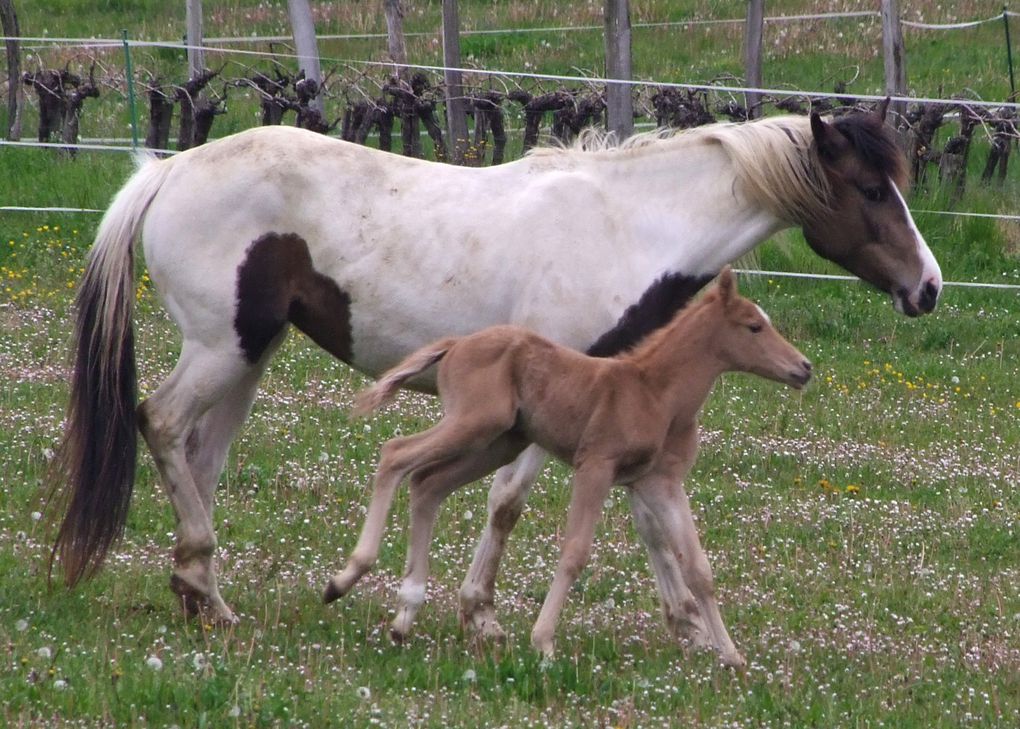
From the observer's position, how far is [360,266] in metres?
6.03

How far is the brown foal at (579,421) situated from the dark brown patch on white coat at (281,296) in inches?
24.3

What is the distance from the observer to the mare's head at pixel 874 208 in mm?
6348

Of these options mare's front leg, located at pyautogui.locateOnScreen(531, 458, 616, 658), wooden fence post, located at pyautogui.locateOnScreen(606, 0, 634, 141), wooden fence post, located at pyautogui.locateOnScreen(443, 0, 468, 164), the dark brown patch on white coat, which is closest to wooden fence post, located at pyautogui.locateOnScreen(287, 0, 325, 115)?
wooden fence post, located at pyautogui.locateOnScreen(443, 0, 468, 164)

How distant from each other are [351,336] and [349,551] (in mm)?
1153

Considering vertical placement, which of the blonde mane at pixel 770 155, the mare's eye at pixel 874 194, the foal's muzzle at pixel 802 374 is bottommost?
the foal's muzzle at pixel 802 374

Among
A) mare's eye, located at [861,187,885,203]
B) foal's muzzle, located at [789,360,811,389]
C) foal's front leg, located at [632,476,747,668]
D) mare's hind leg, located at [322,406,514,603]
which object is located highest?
mare's eye, located at [861,187,885,203]

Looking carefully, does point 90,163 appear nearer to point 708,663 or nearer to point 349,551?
point 349,551

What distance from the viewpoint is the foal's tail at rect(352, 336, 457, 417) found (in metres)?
5.46

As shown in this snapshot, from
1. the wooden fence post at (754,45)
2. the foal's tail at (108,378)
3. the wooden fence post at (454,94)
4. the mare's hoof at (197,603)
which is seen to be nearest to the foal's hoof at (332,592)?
the mare's hoof at (197,603)

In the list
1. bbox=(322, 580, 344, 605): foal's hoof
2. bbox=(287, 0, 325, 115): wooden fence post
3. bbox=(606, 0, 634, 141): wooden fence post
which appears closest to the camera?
bbox=(322, 580, 344, 605): foal's hoof

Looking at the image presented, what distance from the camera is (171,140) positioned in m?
17.0

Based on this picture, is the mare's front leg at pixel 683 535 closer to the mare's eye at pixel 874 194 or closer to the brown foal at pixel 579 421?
the brown foal at pixel 579 421

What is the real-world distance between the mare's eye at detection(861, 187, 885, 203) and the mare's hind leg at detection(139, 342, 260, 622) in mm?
2619

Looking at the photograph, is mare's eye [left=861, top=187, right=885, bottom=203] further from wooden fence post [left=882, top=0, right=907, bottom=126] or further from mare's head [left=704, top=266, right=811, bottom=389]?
wooden fence post [left=882, top=0, right=907, bottom=126]
